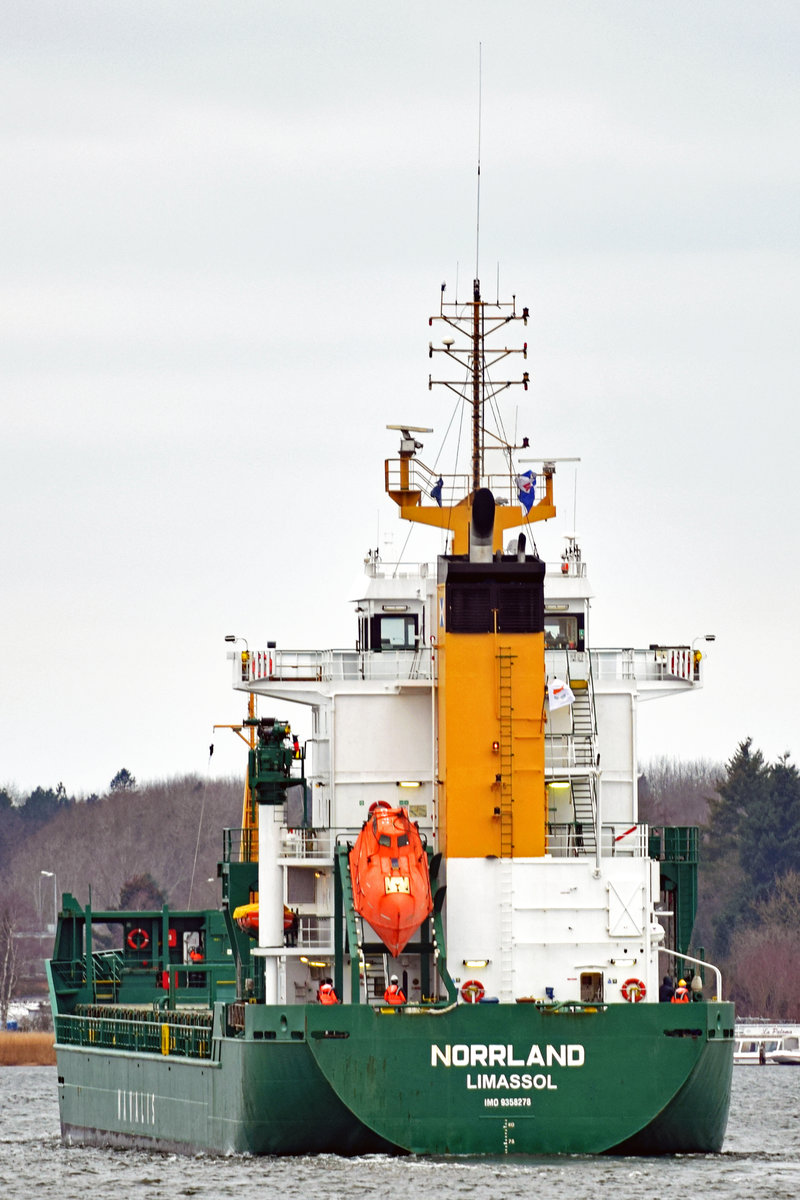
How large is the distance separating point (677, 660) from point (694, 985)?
518 cm

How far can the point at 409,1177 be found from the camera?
35.6 metres

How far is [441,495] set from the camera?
145 feet

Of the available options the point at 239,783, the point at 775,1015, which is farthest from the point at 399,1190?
the point at 239,783

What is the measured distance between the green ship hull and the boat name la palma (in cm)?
1

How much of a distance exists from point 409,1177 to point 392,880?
4309 mm

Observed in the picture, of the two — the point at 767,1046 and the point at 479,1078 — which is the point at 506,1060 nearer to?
the point at 479,1078

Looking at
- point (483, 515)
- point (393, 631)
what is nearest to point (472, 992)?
point (483, 515)

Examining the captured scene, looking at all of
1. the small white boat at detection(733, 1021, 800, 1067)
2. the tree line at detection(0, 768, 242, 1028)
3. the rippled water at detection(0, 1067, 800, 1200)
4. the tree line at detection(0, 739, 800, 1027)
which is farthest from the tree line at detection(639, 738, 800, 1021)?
the rippled water at detection(0, 1067, 800, 1200)

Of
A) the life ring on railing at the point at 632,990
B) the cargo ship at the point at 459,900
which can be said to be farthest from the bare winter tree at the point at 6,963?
the life ring on railing at the point at 632,990

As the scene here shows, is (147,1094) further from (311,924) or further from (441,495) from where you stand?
(441,495)

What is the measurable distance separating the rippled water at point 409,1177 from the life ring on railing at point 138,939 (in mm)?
12109

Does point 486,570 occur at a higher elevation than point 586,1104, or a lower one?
higher

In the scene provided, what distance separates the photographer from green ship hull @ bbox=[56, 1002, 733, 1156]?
3662 centimetres

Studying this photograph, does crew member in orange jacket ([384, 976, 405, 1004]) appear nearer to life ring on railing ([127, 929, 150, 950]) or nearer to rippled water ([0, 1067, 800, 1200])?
rippled water ([0, 1067, 800, 1200])
